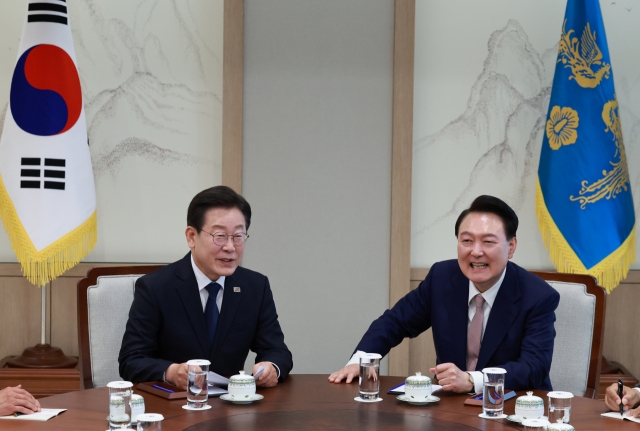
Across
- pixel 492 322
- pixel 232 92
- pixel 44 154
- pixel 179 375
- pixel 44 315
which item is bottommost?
pixel 44 315

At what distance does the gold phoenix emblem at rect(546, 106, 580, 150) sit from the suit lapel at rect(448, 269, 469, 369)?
1537 mm

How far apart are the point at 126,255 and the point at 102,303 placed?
1.55 m

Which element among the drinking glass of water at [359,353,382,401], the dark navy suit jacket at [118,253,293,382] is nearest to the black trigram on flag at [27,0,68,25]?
the dark navy suit jacket at [118,253,293,382]

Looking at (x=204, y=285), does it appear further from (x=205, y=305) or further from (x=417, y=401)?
(x=417, y=401)

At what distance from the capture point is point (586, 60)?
4.20 m

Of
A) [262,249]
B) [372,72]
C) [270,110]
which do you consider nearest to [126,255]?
[262,249]

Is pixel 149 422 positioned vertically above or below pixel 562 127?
below

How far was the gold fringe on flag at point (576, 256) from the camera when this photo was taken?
416 centimetres

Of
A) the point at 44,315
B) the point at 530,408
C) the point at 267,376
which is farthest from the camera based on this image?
the point at 44,315

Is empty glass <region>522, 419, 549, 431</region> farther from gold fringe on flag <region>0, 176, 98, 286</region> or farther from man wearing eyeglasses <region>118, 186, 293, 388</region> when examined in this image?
gold fringe on flag <region>0, 176, 98, 286</region>

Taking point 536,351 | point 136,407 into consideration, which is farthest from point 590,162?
point 136,407

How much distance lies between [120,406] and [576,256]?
9.52ft

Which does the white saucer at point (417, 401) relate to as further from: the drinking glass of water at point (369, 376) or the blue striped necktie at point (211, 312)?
the blue striped necktie at point (211, 312)

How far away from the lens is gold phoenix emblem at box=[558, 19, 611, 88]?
4176 millimetres
